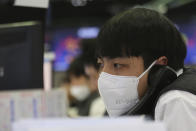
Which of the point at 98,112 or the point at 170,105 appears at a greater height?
the point at 170,105

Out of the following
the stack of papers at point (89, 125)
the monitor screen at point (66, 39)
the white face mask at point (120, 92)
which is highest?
the stack of papers at point (89, 125)

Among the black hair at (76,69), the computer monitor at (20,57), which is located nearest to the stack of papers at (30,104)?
the computer monitor at (20,57)

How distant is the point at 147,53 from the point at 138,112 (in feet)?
0.73

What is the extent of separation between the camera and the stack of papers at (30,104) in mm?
736

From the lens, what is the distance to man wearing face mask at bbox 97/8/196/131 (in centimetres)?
121

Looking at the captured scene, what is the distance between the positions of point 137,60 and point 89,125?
79 centimetres

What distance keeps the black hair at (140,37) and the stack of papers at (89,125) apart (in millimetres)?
752

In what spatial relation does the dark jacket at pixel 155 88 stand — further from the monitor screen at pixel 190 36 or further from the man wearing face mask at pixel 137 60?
the monitor screen at pixel 190 36

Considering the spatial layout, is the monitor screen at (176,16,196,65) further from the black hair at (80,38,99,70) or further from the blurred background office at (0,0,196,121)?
the black hair at (80,38,99,70)

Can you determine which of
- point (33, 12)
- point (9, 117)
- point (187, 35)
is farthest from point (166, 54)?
point (187, 35)

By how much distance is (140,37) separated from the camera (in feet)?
4.00

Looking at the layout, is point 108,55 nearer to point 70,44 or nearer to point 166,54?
point 166,54

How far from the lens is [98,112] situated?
8.97 feet

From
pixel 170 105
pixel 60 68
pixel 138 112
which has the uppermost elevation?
pixel 170 105
